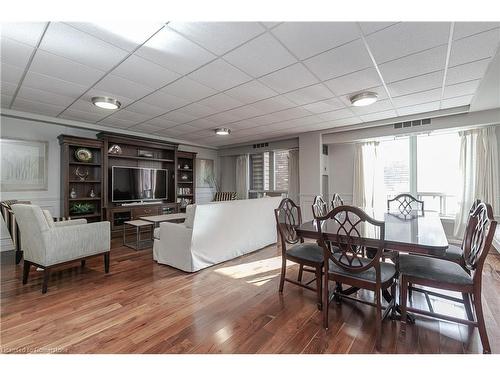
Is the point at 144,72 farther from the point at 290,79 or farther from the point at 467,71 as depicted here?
the point at 467,71

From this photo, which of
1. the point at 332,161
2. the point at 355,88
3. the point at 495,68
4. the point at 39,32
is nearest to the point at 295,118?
the point at 355,88

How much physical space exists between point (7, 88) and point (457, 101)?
6.32 meters

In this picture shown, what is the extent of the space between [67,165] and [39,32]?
122 inches

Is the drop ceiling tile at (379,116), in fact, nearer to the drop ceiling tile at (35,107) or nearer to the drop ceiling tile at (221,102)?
the drop ceiling tile at (221,102)

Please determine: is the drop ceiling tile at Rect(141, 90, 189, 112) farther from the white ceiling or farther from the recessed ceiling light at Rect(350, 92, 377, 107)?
the recessed ceiling light at Rect(350, 92, 377, 107)

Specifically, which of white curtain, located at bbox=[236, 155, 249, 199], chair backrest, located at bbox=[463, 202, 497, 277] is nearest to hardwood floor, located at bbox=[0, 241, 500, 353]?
chair backrest, located at bbox=[463, 202, 497, 277]

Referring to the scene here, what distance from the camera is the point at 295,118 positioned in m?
4.28

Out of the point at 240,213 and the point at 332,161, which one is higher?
the point at 332,161

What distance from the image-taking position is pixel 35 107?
3627mm

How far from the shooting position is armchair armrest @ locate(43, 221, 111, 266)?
2.37 metres

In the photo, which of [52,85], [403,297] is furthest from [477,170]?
[52,85]

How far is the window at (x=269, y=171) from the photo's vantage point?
21.4ft

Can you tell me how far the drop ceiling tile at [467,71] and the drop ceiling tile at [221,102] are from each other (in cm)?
260
